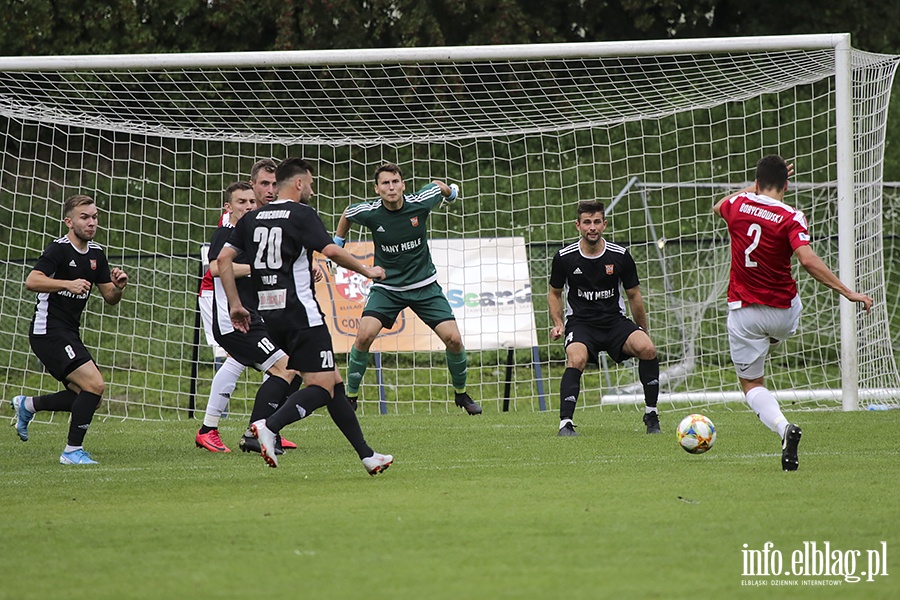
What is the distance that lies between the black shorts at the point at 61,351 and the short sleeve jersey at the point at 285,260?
1997 mm

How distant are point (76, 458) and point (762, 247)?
192 inches

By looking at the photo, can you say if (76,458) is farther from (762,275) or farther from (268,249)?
(762,275)

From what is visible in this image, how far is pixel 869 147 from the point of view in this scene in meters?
11.6

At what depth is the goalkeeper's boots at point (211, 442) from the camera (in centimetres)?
889

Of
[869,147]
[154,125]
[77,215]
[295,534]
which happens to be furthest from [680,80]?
[295,534]

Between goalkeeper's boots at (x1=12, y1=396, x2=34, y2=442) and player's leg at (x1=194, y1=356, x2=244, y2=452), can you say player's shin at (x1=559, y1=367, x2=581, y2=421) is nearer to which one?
player's leg at (x1=194, y1=356, x2=244, y2=452)

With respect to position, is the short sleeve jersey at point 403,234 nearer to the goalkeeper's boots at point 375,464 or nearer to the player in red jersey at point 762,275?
the player in red jersey at point 762,275

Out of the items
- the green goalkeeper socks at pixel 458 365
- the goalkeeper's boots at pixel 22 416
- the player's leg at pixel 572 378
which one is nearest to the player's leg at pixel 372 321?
the green goalkeeper socks at pixel 458 365

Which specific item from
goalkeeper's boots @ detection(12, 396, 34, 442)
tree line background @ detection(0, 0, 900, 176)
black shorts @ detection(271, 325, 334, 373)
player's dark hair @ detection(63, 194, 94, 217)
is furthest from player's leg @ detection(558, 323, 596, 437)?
tree line background @ detection(0, 0, 900, 176)

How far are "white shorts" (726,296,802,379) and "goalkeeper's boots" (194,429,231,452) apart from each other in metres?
3.87

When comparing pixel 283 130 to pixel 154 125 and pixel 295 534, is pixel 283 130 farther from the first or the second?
pixel 295 534

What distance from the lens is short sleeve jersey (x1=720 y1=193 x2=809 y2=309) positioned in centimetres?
722

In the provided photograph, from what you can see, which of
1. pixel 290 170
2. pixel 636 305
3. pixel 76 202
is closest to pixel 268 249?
pixel 290 170

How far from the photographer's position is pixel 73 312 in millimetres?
8484
